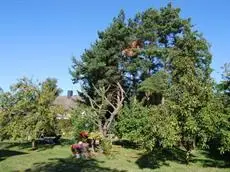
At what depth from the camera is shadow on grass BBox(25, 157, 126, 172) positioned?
22.2 m

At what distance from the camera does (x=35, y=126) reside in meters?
34.0

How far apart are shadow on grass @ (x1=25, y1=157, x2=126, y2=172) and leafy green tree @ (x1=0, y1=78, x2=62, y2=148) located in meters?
7.91

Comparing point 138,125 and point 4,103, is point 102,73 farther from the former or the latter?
point 4,103

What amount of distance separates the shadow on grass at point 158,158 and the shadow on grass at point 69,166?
119 inches

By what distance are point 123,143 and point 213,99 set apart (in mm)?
21143

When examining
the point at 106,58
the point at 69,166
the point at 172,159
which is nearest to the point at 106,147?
the point at 172,159

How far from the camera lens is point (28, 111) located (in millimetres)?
35281

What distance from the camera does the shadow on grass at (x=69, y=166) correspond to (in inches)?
872

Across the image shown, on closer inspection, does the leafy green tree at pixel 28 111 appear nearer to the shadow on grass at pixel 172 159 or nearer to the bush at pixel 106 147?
the bush at pixel 106 147

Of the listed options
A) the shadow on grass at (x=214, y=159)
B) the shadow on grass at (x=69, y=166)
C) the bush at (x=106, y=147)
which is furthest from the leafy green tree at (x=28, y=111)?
the shadow on grass at (x=214, y=159)

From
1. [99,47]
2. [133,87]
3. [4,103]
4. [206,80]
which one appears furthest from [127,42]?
[206,80]

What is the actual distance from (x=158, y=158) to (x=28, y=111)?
12620 mm

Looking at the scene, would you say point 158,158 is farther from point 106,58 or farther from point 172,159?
point 106,58

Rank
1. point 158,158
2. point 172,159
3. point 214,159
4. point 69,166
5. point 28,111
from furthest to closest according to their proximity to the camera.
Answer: point 28,111
point 214,159
point 172,159
point 158,158
point 69,166
